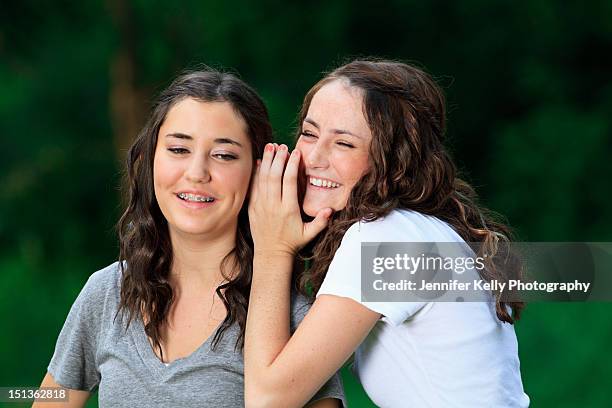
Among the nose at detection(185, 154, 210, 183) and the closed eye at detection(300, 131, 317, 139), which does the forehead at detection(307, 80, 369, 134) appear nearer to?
the closed eye at detection(300, 131, 317, 139)

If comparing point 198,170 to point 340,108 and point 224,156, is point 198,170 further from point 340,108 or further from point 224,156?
point 340,108

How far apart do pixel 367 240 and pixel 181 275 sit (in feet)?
1.71

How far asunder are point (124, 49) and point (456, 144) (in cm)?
261

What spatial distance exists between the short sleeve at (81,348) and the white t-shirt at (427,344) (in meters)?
0.62

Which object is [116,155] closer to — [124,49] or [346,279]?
[124,49]

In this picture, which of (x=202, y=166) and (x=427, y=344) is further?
(x=202, y=166)

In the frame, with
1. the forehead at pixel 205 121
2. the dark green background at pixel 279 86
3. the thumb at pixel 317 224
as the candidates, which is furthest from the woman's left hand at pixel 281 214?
the dark green background at pixel 279 86

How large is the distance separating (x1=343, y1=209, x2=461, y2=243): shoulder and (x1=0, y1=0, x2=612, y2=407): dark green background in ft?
13.9

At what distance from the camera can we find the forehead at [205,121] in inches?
84.4

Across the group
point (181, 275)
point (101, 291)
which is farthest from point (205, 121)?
point (101, 291)

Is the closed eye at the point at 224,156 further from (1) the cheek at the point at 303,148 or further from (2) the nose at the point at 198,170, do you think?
(1) the cheek at the point at 303,148

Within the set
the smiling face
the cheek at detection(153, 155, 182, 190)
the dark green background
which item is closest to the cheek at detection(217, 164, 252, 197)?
the smiling face

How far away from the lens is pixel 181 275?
2273 millimetres

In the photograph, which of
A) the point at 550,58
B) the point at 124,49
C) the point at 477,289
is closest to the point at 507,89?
the point at 550,58
